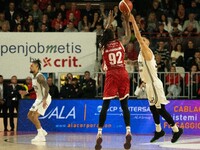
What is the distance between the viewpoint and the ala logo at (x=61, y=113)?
1917 cm

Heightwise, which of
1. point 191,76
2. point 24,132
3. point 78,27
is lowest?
point 24,132

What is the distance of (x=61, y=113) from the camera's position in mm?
19188

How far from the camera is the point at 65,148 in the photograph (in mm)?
13352

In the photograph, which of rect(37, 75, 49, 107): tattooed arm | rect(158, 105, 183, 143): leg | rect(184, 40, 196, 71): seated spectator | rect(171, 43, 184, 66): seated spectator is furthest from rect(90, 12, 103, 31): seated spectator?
rect(158, 105, 183, 143): leg

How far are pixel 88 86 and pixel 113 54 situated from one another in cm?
725

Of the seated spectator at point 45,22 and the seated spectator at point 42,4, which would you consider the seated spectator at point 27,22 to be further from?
the seated spectator at point 42,4

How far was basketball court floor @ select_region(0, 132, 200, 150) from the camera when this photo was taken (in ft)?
43.8

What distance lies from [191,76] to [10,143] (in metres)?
7.22

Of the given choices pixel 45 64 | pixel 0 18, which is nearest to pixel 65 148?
pixel 45 64

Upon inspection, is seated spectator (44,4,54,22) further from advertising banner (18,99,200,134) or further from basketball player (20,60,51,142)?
basketball player (20,60,51,142)

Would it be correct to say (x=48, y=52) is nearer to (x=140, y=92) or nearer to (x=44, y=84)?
(x=140, y=92)

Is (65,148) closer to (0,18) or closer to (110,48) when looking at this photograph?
(110,48)

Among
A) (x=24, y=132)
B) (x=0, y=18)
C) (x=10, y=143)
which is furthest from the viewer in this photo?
(x=0, y=18)

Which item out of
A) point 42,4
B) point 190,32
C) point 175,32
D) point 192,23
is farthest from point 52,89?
point 192,23
